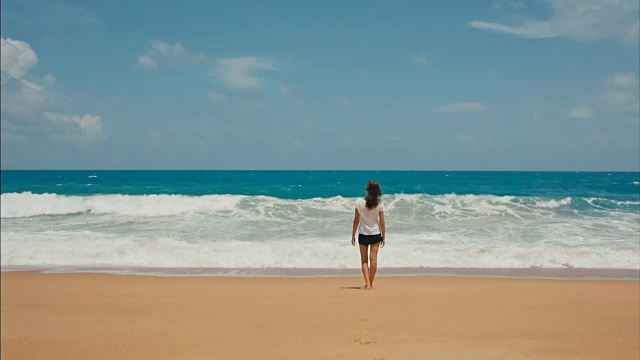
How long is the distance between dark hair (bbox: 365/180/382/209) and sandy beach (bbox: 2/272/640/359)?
1.27 m

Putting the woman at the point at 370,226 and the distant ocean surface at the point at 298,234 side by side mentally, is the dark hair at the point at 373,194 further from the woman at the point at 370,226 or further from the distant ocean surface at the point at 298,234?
the distant ocean surface at the point at 298,234

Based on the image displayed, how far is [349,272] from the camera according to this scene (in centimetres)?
947

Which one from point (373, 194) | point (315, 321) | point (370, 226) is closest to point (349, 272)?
point (370, 226)

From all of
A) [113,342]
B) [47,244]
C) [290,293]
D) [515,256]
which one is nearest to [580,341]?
[290,293]

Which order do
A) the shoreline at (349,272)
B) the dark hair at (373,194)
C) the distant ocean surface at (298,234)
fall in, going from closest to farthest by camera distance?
the dark hair at (373,194)
the shoreline at (349,272)
the distant ocean surface at (298,234)

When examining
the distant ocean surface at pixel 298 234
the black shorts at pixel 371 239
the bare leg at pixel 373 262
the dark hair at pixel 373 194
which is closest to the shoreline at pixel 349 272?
the distant ocean surface at pixel 298 234

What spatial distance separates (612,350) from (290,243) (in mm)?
9142

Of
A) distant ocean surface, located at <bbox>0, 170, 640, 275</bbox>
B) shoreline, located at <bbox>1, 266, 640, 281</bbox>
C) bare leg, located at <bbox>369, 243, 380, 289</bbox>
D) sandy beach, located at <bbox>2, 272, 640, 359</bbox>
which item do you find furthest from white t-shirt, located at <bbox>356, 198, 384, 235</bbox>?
distant ocean surface, located at <bbox>0, 170, 640, 275</bbox>

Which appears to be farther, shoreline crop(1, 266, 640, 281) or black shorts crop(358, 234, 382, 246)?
shoreline crop(1, 266, 640, 281)

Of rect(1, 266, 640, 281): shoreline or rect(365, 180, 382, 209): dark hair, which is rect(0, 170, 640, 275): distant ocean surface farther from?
rect(365, 180, 382, 209): dark hair

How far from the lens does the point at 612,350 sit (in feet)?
14.7

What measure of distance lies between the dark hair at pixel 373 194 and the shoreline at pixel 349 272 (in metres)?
2.33

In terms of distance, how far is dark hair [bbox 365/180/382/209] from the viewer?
7.16 meters

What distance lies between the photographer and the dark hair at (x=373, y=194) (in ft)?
23.5
